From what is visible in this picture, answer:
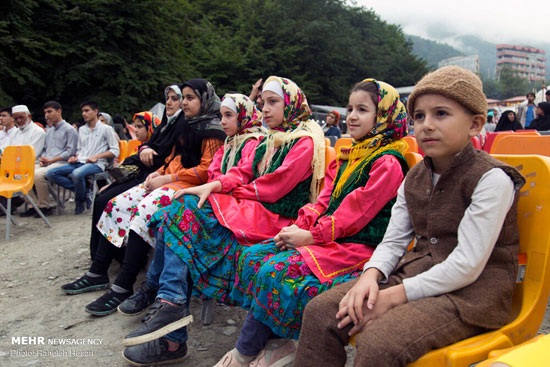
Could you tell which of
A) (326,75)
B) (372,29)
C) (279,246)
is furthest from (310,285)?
(372,29)

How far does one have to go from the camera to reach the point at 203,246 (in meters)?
2.24

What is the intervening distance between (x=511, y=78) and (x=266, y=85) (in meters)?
93.5

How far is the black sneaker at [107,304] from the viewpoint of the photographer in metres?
2.69

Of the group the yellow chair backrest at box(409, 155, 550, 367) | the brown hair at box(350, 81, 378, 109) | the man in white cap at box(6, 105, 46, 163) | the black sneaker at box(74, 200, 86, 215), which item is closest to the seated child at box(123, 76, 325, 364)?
the brown hair at box(350, 81, 378, 109)

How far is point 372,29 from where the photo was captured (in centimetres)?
3422

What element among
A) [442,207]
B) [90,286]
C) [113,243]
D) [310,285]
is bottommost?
[90,286]

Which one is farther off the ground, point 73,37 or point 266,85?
point 73,37

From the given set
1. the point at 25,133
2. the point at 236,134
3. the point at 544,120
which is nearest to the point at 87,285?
the point at 236,134

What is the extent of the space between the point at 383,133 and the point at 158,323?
1.47m

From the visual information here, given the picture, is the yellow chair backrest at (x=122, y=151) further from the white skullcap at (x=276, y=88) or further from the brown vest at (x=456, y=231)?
the brown vest at (x=456, y=231)

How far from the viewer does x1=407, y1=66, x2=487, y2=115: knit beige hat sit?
1.33m

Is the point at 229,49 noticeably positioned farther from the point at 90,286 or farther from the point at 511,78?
the point at 511,78

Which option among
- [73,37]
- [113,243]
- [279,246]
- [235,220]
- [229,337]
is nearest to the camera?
[279,246]

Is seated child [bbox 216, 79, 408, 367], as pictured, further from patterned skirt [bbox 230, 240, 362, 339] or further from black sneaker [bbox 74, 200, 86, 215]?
black sneaker [bbox 74, 200, 86, 215]
